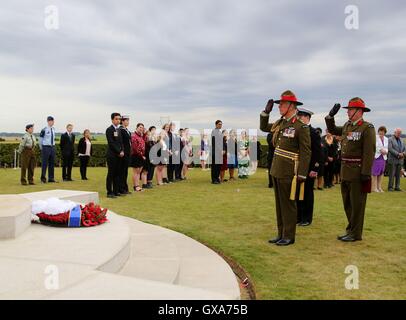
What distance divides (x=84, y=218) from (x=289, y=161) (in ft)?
9.63

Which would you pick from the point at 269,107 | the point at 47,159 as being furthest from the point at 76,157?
the point at 269,107

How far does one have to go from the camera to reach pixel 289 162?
629 cm

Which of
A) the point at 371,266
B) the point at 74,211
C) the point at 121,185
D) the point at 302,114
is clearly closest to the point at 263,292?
the point at 371,266

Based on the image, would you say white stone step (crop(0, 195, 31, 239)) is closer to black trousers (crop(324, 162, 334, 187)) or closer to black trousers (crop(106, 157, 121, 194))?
black trousers (crop(106, 157, 121, 194))

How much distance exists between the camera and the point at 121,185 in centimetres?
1164

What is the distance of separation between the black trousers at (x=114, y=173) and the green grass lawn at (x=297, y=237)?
338 mm

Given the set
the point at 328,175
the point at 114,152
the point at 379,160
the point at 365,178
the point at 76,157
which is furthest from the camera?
the point at 76,157

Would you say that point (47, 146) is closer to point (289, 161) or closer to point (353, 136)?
point (289, 161)

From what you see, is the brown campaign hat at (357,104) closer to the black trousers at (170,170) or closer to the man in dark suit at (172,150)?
the man in dark suit at (172,150)

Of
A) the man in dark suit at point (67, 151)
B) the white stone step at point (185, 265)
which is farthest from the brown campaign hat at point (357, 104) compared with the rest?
the man in dark suit at point (67, 151)

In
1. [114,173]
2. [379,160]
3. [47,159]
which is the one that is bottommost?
[114,173]

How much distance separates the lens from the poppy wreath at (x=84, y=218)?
5824 millimetres
